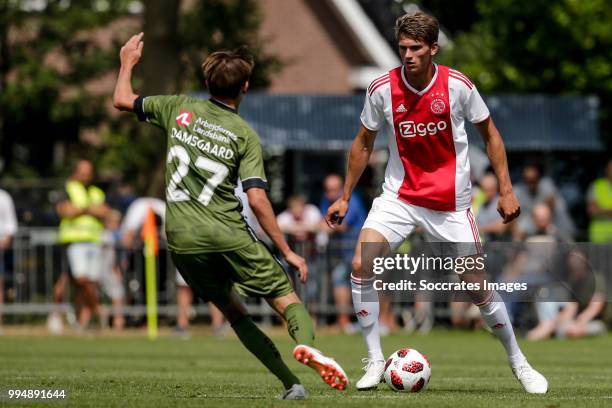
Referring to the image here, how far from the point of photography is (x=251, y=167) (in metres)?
8.38

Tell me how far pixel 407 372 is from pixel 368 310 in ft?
1.88

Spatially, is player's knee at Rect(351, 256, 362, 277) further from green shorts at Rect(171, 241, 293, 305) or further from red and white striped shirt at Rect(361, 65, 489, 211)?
green shorts at Rect(171, 241, 293, 305)

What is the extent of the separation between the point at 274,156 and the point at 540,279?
803 cm

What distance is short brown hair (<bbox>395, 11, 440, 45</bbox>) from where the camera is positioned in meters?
9.48

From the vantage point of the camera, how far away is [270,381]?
10.8 meters

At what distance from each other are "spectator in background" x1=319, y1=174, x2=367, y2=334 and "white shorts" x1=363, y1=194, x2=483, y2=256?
34.1 ft

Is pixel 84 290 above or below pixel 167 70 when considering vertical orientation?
below

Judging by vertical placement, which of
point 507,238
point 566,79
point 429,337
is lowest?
point 429,337

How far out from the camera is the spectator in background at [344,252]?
67.2ft

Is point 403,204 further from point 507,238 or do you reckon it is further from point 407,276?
point 507,238

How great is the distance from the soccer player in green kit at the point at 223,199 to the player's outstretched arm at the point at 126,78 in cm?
42

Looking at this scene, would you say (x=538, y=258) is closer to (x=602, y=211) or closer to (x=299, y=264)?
(x=602, y=211)

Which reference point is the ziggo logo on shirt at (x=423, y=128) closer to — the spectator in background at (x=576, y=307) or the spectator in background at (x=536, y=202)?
the spectator in background at (x=576, y=307)

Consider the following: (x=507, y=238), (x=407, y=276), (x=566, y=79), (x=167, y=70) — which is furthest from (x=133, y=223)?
(x=566, y=79)
